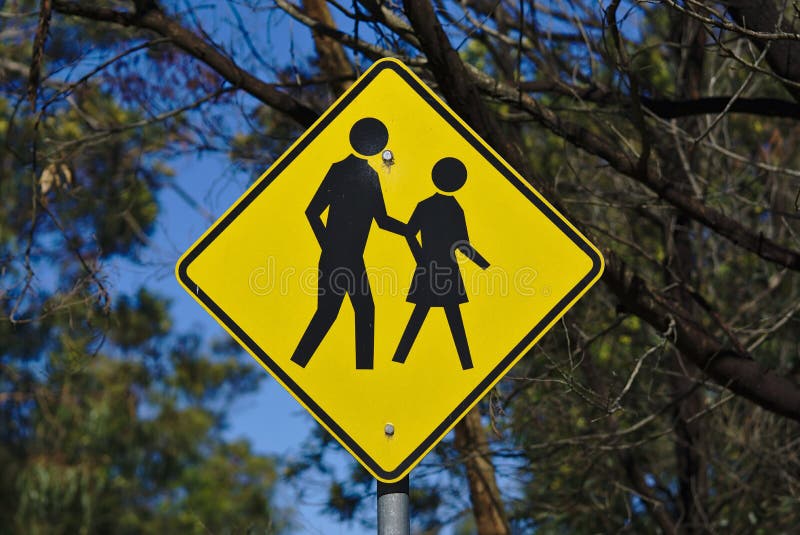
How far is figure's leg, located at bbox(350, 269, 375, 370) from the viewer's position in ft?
9.30

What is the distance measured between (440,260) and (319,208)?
1.20 ft

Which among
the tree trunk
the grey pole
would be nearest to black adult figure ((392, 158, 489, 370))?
the grey pole

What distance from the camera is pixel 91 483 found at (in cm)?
1911

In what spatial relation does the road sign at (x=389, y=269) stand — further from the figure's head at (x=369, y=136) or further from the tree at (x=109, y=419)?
the tree at (x=109, y=419)

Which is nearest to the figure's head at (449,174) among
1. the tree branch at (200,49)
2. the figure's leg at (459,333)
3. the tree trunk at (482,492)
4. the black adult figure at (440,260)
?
the black adult figure at (440,260)

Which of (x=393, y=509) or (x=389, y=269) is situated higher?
(x=389, y=269)

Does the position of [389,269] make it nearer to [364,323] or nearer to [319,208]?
[364,323]

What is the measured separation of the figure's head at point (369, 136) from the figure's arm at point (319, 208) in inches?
5.0

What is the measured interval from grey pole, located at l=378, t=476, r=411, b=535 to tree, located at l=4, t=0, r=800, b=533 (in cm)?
101

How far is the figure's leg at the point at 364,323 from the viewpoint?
283 cm

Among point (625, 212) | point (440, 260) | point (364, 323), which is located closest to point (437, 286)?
point (440, 260)

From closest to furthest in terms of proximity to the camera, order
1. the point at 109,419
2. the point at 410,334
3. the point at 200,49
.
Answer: the point at 410,334 < the point at 200,49 < the point at 109,419

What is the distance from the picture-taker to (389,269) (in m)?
2.89

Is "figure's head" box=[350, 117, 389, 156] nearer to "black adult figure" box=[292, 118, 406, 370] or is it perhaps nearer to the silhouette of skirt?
"black adult figure" box=[292, 118, 406, 370]
